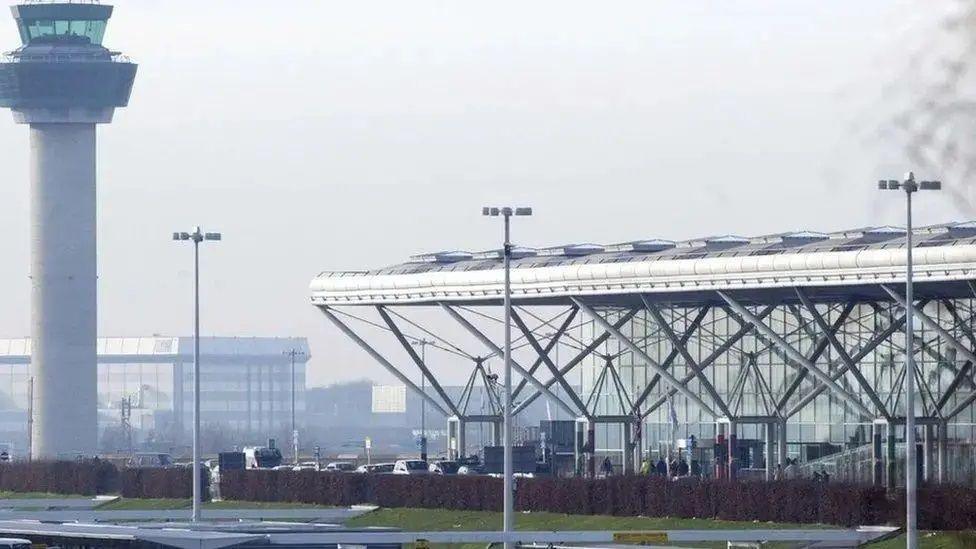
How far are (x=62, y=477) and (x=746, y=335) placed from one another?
32.3 metres

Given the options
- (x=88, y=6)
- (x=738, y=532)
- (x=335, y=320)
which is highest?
(x=88, y=6)

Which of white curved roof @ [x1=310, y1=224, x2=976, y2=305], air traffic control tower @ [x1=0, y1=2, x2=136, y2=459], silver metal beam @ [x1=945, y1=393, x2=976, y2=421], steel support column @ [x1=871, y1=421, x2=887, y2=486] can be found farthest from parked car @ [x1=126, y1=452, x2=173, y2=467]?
silver metal beam @ [x1=945, y1=393, x2=976, y2=421]

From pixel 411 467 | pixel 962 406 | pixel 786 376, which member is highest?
pixel 786 376

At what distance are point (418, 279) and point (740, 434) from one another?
604 inches

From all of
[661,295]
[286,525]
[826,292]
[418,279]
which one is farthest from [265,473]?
[286,525]

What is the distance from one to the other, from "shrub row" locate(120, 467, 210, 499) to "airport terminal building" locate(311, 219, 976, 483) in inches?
405

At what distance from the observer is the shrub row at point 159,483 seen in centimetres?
9350

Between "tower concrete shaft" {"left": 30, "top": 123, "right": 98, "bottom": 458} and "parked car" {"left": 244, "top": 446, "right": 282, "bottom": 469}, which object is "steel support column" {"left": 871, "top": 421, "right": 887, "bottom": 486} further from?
"tower concrete shaft" {"left": 30, "top": 123, "right": 98, "bottom": 458}

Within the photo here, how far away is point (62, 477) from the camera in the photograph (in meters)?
104

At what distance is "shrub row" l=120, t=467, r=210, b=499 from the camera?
93500mm

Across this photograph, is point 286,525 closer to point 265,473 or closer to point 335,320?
point 265,473

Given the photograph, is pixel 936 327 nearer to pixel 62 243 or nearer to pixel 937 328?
pixel 937 328

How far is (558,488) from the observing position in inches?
2933

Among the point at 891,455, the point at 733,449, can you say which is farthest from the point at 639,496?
the point at 733,449
